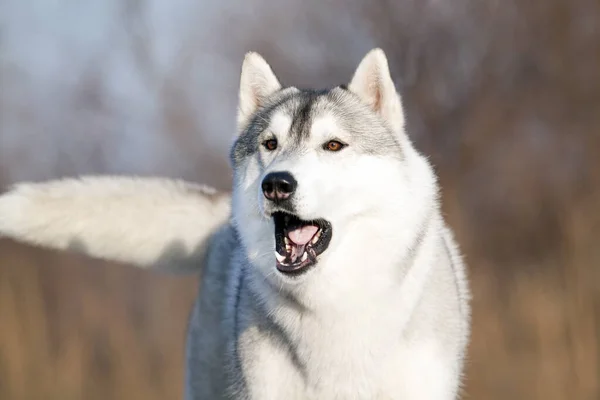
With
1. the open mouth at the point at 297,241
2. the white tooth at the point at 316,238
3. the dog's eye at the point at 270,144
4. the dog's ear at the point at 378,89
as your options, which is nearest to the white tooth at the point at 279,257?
the open mouth at the point at 297,241

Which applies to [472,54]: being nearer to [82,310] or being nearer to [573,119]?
[573,119]

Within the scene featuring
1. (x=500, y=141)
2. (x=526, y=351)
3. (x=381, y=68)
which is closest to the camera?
(x=381, y=68)

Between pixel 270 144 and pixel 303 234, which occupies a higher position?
pixel 270 144

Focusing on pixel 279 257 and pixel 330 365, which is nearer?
pixel 279 257

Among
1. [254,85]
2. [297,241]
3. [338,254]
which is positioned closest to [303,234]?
[297,241]

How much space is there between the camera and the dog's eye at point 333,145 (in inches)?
137

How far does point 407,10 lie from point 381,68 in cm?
673

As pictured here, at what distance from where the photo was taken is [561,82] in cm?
1013

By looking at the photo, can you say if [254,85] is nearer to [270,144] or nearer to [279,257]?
[270,144]

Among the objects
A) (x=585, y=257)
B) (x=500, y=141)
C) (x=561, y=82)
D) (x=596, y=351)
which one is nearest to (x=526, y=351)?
(x=596, y=351)

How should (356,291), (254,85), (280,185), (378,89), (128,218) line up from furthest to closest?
(128,218)
(254,85)
(378,89)
(356,291)
(280,185)

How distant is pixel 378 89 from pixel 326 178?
634mm

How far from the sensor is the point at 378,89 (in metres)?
3.77

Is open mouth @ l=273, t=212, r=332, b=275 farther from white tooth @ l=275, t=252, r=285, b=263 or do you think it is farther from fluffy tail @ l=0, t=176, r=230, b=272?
→ fluffy tail @ l=0, t=176, r=230, b=272
